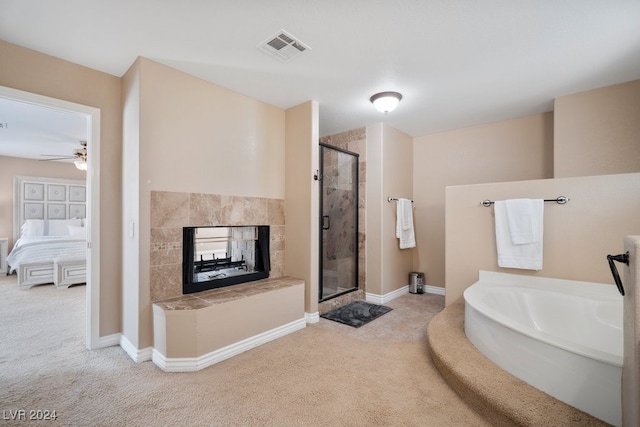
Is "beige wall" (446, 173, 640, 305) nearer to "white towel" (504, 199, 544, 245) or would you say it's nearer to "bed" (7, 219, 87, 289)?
"white towel" (504, 199, 544, 245)

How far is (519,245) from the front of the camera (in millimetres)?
2670

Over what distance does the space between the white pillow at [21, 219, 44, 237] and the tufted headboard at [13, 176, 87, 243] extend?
0.77 feet

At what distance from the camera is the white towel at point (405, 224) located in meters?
3.91

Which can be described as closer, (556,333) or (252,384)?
(252,384)

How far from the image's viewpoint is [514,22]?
181 centimetres

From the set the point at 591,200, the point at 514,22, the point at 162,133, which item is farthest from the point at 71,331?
the point at 591,200

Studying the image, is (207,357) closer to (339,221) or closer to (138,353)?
(138,353)

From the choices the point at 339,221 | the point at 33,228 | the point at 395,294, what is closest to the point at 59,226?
the point at 33,228

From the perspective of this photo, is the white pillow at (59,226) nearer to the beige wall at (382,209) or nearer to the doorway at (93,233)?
the doorway at (93,233)

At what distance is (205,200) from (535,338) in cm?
261

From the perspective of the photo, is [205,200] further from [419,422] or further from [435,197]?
[435,197]

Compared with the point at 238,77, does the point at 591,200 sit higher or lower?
lower

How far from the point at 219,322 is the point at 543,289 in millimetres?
2857

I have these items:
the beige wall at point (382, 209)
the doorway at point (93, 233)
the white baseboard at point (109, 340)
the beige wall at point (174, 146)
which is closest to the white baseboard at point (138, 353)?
the beige wall at point (174, 146)
